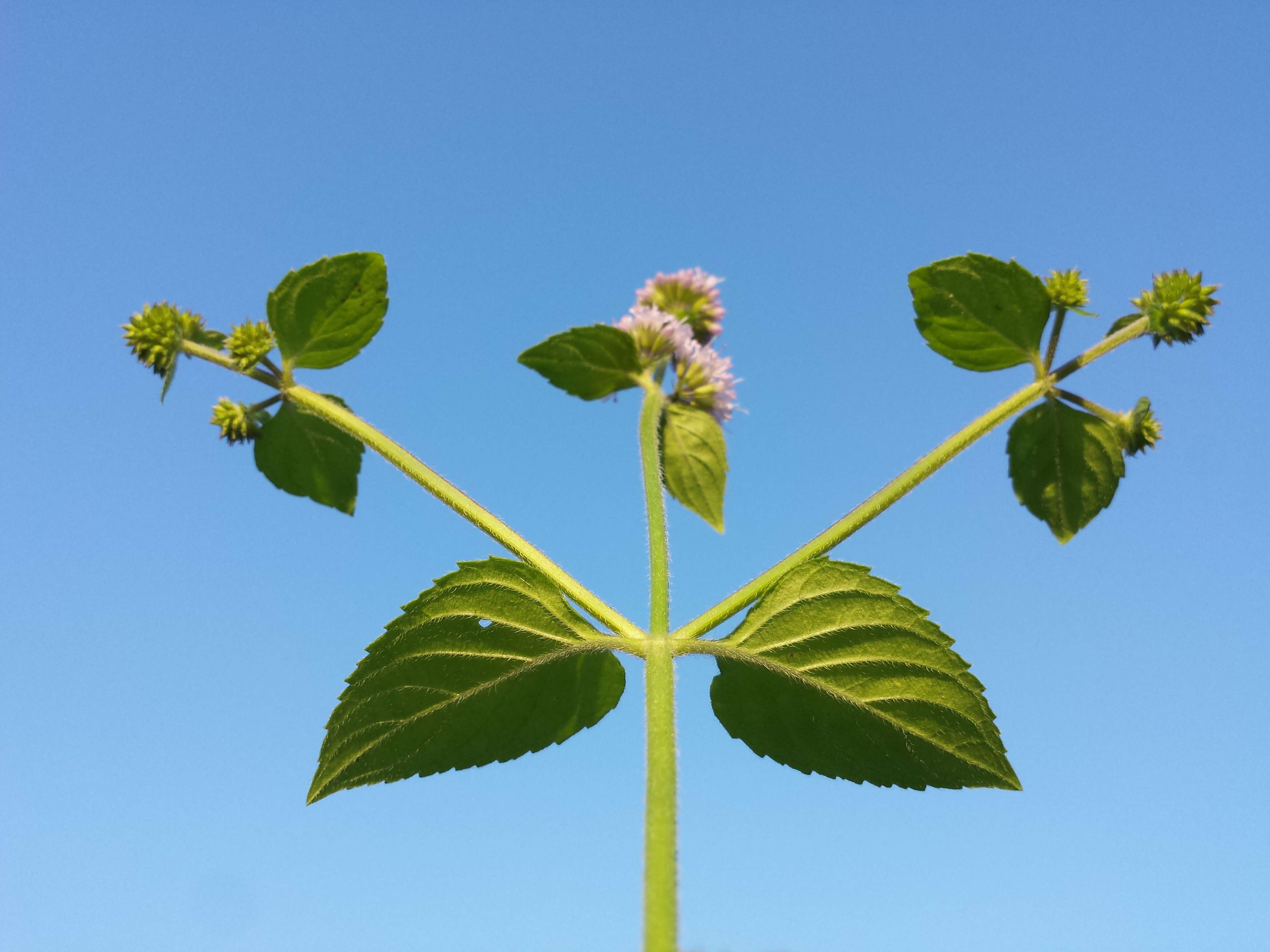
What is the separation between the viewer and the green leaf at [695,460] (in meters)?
3.30

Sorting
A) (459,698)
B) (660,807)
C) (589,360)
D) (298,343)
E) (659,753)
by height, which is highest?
(589,360)

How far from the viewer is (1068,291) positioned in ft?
9.04

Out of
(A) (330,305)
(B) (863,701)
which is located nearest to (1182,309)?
(B) (863,701)

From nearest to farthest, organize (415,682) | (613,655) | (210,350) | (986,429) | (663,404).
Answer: (415,682) < (613,655) < (986,429) < (210,350) < (663,404)

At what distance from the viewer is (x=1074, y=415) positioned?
284 cm

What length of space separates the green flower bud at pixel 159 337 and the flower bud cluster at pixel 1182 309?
2.91 meters

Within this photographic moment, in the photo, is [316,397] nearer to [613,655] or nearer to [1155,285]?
[613,655]

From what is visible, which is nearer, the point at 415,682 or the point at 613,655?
the point at 415,682

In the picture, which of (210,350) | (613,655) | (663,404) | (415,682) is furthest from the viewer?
(663,404)

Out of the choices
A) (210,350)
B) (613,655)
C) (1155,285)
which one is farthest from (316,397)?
(1155,285)

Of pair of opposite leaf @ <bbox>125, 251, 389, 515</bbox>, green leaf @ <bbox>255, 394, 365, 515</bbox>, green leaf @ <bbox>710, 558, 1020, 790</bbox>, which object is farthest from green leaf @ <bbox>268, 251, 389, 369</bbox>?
green leaf @ <bbox>710, 558, 1020, 790</bbox>

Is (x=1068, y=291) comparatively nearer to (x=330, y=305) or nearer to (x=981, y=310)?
(x=981, y=310)

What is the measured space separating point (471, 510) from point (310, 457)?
890 millimetres

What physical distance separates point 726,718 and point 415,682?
2.71 feet
